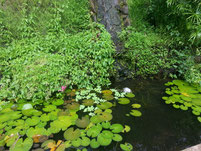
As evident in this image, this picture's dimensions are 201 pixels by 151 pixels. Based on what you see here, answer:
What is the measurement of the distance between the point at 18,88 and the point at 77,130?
1509 mm

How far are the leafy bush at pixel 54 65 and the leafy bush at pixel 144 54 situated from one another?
0.68 m

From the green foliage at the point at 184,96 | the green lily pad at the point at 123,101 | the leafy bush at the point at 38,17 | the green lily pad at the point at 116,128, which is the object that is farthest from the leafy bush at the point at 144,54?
the green lily pad at the point at 116,128

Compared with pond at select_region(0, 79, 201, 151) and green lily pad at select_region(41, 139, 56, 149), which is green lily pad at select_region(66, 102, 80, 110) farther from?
green lily pad at select_region(41, 139, 56, 149)

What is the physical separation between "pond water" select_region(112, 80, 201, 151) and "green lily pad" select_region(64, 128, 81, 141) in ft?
2.14

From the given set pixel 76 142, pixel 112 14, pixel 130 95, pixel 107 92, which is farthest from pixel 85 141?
pixel 112 14

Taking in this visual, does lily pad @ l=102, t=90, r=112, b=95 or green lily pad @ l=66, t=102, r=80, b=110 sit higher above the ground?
lily pad @ l=102, t=90, r=112, b=95

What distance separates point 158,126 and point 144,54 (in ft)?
6.15

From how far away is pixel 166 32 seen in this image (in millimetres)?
4090

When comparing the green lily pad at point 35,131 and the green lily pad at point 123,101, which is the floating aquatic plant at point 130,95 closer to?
the green lily pad at point 123,101

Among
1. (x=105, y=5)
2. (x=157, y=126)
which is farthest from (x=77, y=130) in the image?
(x=105, y=5)

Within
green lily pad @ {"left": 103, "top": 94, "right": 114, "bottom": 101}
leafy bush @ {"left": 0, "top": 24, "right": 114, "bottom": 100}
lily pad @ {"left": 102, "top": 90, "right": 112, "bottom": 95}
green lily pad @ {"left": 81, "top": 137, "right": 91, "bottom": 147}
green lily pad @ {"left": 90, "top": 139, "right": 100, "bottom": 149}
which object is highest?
leafy bush @ {"left": 0, "top": 24, "right": 114, "bottom": 100}

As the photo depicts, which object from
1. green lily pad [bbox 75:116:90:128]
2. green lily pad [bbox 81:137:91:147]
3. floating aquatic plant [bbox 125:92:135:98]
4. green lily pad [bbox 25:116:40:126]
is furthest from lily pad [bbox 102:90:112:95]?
green lily pad [bbox 25:116:40:126]

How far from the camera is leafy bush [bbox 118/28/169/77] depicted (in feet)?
11.5

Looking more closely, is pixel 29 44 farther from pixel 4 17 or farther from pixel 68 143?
pixel 68 143
